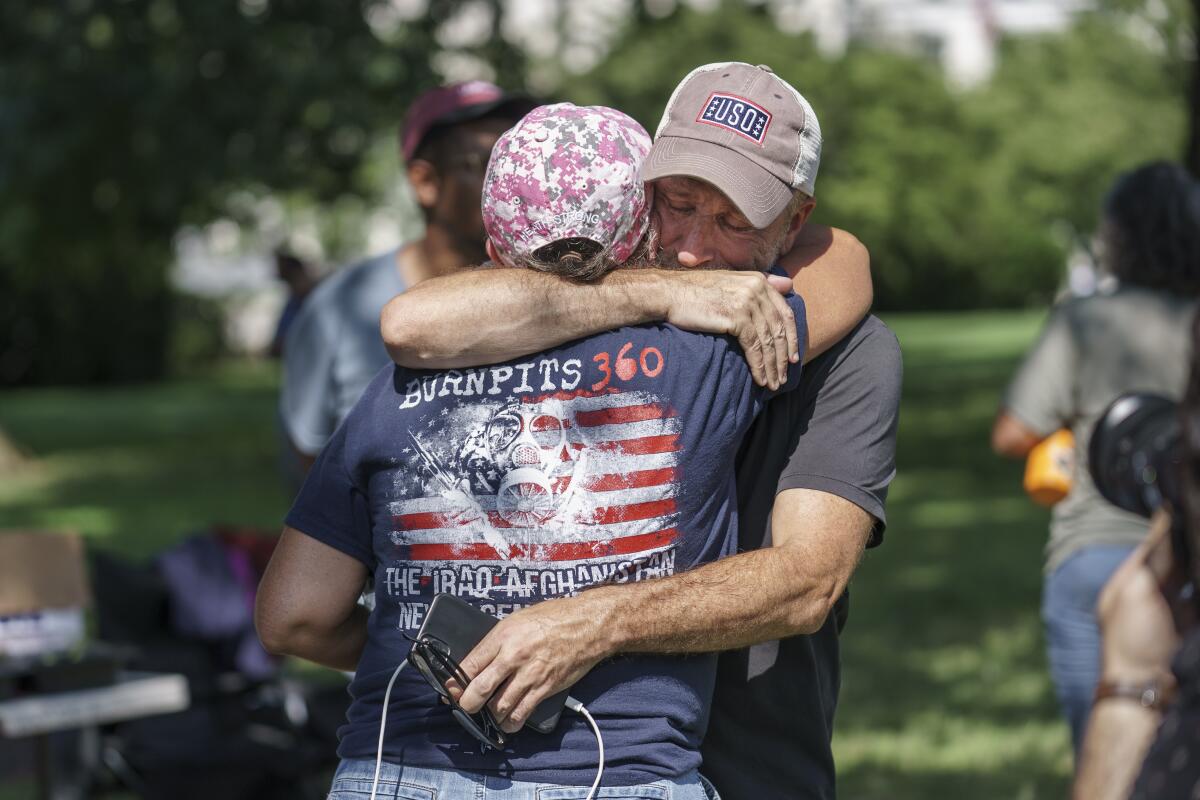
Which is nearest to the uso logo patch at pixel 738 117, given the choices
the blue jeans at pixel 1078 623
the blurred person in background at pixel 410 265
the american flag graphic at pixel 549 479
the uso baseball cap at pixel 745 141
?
the uso baseball cap at pixel 745 141

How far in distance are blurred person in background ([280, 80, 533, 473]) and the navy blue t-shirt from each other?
1921 mm

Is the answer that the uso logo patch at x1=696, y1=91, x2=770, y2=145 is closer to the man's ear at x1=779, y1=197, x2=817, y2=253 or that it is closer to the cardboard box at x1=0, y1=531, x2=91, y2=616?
the man's ear at x1=779, y1=197, x2=817, y2=253

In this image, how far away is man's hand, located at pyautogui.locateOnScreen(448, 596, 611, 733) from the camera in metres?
1.98

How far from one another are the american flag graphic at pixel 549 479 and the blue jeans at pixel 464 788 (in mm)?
282

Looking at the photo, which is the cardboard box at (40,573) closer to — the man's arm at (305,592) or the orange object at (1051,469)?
the orange object at (1051,469)

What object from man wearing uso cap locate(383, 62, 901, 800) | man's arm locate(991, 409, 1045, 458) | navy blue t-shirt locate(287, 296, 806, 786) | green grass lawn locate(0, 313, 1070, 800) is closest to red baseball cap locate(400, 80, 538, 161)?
man's arm locate(991, 409, 1045, 458)

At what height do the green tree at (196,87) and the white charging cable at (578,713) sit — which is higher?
the green tree at (196,87)

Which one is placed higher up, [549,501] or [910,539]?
[549,501]

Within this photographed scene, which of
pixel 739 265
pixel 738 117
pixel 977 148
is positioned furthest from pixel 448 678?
pixel 977 148

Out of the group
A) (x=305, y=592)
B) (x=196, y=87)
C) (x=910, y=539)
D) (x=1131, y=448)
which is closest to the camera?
(x=305, y=592)

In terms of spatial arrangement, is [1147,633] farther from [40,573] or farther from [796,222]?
[40,573]

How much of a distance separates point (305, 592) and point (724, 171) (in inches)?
32.5

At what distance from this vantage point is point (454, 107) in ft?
13.5

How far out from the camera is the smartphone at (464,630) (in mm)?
1974
